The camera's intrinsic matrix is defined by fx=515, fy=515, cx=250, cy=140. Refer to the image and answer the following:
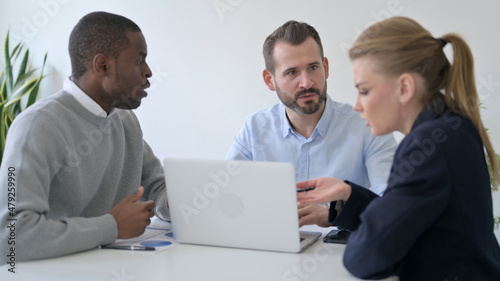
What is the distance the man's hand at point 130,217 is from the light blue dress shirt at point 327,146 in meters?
0.81

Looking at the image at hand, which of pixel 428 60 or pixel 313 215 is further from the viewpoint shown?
pixel 313 215

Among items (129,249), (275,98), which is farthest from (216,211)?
(275,98)

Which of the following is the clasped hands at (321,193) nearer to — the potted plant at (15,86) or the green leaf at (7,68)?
the potted plant at (15,86)

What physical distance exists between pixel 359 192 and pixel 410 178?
14.0 inches

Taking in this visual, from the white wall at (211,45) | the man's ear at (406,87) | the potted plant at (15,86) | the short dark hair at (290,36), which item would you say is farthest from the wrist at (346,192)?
the potted plant at (15,86)

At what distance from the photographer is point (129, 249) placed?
1485 mm

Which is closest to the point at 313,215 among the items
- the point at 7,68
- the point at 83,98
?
the point at 83,98

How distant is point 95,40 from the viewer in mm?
1681

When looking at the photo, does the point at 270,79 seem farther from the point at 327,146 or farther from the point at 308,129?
the point at 327,146

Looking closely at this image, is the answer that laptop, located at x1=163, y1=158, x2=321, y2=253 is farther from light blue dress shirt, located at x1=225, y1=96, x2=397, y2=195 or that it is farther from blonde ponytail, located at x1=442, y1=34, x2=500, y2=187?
light blue dress shirt, located at x1=225, y1=96, x2=397, y2=195

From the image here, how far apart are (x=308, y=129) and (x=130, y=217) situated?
99cm

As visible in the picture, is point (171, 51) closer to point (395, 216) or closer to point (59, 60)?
point (59, 60)

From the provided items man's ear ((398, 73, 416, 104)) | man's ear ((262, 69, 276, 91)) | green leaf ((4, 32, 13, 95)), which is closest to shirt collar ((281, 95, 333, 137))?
man's ear ((262, 69, 276, 91))

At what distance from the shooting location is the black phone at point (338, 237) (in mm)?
1528
